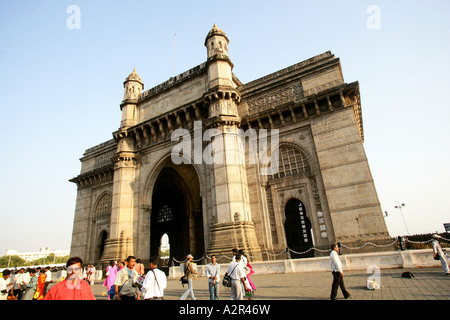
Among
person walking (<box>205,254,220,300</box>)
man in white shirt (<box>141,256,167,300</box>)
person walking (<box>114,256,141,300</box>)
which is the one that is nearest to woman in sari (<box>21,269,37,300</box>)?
person walking (<box>114,256,141,300</box>)

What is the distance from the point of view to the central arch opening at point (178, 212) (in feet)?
87.1

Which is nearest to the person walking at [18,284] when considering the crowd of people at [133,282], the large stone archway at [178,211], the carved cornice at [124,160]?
the crowd of people at [133,282]

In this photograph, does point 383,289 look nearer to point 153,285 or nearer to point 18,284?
point 153,285

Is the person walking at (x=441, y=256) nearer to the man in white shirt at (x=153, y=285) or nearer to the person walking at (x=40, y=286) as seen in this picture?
the man in white shirt at (x=153, y=285)

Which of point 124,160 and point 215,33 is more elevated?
point 215,33

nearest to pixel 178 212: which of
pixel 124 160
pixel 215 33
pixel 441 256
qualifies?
pixel 124 160

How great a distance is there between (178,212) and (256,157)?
16.2 meters

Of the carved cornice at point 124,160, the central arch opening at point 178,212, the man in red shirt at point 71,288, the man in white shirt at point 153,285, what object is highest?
the carved cornice at point 124,160

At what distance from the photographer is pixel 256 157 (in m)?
17.3

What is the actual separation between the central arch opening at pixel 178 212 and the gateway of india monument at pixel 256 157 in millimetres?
5886

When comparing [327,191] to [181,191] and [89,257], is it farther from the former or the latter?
[89,257]

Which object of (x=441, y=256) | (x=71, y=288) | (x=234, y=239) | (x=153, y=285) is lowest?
(x=441, y=256)

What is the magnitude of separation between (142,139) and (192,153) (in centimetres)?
603
